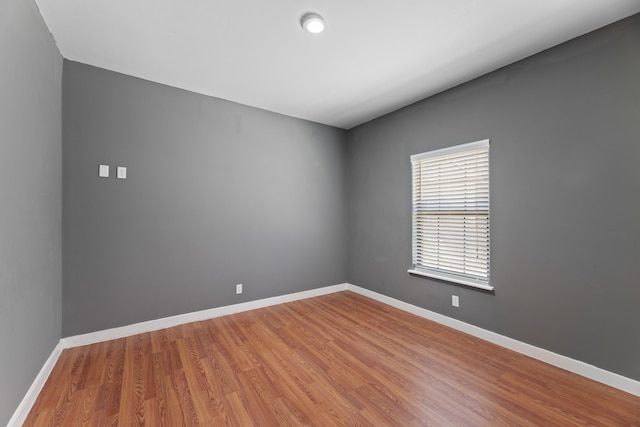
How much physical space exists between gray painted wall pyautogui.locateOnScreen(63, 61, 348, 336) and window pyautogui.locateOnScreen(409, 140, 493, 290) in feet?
5.06

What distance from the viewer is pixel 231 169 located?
347cm

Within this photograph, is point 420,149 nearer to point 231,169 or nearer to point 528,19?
point 528,19

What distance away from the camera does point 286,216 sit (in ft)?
12.9

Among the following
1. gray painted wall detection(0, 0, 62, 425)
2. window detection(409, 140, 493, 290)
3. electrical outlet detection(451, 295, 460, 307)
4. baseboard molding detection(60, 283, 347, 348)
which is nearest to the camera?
gray painted wall detection(0, 0, 62, 425)

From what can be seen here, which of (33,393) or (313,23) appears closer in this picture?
(33,393)

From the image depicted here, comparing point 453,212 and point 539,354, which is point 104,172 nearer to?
point 453,212

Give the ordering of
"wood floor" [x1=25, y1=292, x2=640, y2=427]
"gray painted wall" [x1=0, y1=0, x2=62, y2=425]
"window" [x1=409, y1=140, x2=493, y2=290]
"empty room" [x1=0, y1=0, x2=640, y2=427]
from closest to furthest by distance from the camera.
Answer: "gray painted wall" [x1=0, y1=0, x2=62, y2=425] < "wood floor" [x1=25, y1=292, x2=640, y2=427] < "empty room" [x1=0, y1=0, x2=640, y2=427] < "window" [x1=409, y1=140, x2=493, y2=290]

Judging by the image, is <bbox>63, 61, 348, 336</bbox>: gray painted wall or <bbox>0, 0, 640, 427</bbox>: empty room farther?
<bbox>63, 61, 348, 336</bbox>: gray painted wall

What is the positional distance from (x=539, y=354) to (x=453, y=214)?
147 cm

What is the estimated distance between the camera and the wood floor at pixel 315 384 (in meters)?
1.68

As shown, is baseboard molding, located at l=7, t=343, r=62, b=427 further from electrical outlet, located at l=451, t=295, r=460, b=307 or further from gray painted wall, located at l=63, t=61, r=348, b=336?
electrical outlet, located at l=451, t=295, r=460, b=307

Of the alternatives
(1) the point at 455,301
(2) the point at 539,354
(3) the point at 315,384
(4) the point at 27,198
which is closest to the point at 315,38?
(4) the point at 27,198

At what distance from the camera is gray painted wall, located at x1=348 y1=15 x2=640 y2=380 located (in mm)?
1963

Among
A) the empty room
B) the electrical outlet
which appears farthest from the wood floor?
the electrical outlet
